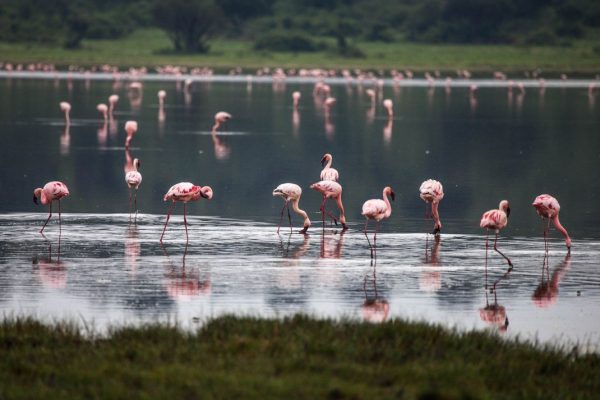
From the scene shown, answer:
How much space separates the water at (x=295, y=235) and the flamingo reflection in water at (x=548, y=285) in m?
0.03

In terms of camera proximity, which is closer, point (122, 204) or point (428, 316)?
point (428, 316)

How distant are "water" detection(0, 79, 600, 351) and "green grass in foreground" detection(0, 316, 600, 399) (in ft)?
3.06

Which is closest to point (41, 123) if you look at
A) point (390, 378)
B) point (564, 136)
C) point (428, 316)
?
point (564, 136)

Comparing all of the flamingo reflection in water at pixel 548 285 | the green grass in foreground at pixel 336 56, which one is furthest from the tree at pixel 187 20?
the flamingo reflection in water at pixel 548 285

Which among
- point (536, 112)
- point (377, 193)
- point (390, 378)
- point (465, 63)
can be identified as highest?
point (465, 63)

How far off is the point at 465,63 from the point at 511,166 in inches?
2784

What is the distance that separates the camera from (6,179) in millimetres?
22484

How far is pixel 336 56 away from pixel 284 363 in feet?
296

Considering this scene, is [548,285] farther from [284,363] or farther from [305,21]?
[305,21]

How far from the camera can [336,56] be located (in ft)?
323

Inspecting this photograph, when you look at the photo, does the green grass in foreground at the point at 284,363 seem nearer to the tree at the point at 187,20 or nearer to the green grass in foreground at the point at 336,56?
the green grass in foreground at the point at 336,56

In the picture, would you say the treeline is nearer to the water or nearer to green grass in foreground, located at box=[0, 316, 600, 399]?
the water

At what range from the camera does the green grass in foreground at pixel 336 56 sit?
9438cm

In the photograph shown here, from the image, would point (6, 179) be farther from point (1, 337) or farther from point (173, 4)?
point (173, 4)
